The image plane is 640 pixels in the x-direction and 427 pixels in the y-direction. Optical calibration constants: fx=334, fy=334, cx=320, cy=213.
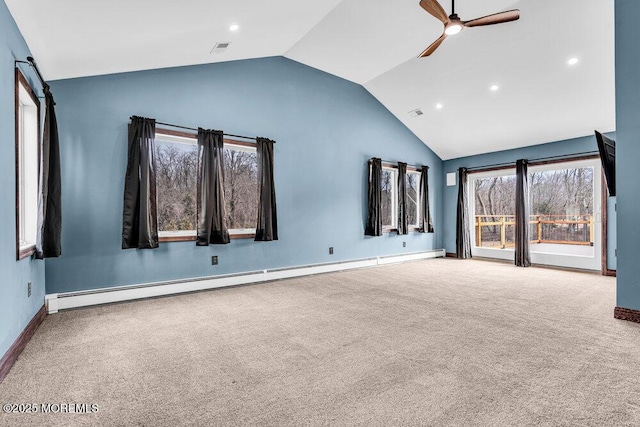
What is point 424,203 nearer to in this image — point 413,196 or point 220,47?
point 413,196

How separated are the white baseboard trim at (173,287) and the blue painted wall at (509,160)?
9.08 ft

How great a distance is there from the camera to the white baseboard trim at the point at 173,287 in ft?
12.0

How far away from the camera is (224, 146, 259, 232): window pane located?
4.98 metres

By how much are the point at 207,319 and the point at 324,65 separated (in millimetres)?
4377

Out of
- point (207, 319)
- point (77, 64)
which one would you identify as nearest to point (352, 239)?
point (207, 319)

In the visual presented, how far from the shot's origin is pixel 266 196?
16.5ft

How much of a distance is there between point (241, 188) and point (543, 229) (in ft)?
21.4

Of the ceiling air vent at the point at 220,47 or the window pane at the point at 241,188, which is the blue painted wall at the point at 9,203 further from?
the window pane at the point at 241,188

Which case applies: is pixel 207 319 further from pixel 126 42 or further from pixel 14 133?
pixel 126 42

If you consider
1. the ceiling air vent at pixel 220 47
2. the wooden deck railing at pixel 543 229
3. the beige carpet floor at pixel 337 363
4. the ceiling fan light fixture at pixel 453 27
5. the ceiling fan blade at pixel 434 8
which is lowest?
the beige carpet floor at pixel 337 363

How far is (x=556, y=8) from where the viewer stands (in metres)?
3.79

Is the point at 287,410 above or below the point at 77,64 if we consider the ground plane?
below

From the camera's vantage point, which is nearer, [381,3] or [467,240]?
[381,3]

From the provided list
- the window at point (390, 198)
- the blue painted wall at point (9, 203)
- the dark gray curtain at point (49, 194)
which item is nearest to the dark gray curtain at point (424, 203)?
the window at point (390, 198)
